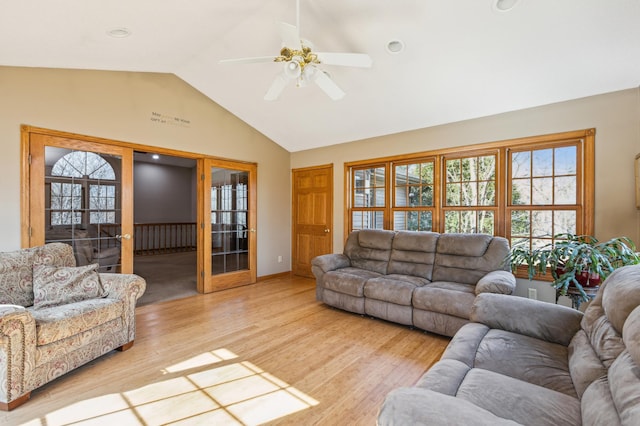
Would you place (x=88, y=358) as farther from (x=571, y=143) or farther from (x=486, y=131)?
(x=571, y=143)

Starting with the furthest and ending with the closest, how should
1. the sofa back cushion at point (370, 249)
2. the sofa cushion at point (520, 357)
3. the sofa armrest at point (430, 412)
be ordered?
1. the sofa back cushion at point (370, 249)
2. the sofa cushion at point (520, 357)
3. the sofa armrest at point (430, 412)

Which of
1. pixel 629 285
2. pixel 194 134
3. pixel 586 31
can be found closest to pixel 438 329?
pixel 629 285

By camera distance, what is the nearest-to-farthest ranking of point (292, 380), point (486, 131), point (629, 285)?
point (629, 285)
point (292, 380)
point (486, 131)

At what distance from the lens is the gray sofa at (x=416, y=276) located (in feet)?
9.71

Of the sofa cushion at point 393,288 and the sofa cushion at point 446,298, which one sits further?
the sofa cushion at point 393,288

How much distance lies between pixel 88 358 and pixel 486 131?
490 centimetres

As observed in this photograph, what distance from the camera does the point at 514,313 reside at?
6.54 ft

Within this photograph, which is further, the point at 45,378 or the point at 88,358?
the point at 88,358

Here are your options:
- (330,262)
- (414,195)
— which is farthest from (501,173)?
(330,262)

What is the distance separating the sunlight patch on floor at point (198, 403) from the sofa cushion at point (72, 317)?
52 cm

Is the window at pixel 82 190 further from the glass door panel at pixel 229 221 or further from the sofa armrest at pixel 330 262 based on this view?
the sofa armrest at pixel 330 262

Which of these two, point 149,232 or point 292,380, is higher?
point 149,232

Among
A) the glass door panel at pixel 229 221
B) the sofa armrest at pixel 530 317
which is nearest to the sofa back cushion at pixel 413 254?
the sofa armrest at pixel 530 317

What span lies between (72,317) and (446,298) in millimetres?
3258
